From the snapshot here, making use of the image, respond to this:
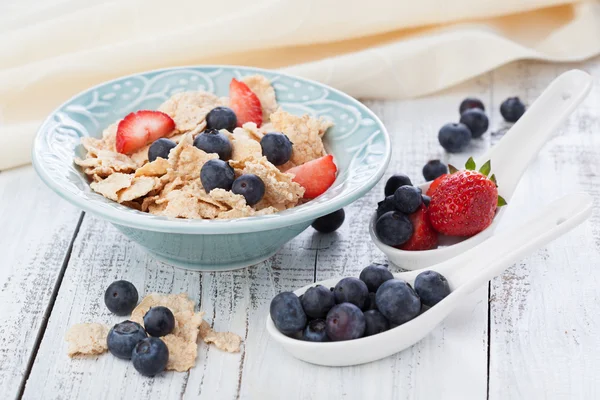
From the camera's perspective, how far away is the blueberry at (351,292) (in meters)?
1.36

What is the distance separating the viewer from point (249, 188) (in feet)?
4.70

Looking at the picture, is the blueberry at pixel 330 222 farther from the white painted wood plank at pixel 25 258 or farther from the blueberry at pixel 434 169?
the white painted wood plank at pixel 25 258

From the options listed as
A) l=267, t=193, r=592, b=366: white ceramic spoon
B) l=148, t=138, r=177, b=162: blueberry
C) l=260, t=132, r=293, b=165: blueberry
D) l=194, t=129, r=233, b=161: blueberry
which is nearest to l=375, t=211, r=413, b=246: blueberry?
l=267, t=193, r=592, b=366: white ceramic spoon

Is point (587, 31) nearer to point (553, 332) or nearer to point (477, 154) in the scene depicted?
point (477, 154)

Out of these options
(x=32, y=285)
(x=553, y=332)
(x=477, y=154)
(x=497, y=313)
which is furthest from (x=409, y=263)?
(x=32, y=285)

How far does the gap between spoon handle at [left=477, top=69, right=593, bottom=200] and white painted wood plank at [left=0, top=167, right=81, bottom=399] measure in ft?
3.05

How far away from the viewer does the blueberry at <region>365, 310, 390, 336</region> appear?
1335 millimetres

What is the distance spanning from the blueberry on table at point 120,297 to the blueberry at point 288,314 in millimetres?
289

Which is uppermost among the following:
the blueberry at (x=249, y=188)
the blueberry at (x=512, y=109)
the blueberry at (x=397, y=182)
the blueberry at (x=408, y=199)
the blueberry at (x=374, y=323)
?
the blueberry at (x=249, y=188)

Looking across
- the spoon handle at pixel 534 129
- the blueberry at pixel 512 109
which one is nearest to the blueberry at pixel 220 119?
the spoon handle at pixel 534 129

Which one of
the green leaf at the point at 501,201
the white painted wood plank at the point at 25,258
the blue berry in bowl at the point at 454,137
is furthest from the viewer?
the blue berry in bowl at the point at 454,137

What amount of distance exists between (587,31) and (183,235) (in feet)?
5.09

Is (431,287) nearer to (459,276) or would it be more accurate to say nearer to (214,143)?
(459,276)

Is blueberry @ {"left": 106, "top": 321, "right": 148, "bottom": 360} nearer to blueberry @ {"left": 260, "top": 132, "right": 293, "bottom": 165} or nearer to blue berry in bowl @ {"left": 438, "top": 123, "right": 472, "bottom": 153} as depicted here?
blueberry @ {"left": 260, "top": 132, "right": 293, "bottom": 165}
